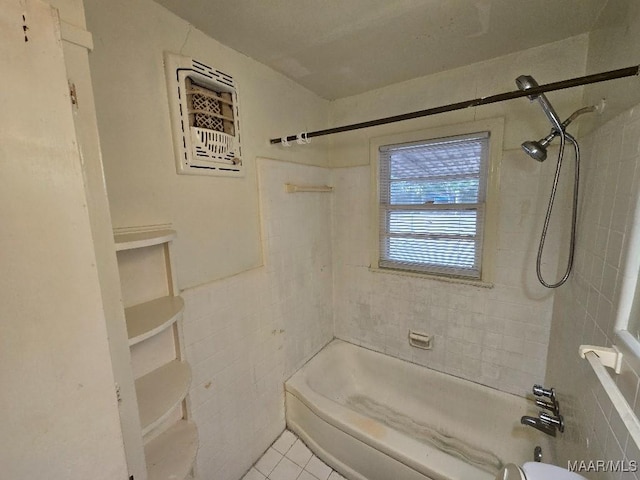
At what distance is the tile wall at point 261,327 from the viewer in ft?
4.50

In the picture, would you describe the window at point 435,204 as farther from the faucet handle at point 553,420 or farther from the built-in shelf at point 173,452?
the built-in shelf at point 173,452

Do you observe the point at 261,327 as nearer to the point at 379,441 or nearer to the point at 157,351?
the point at 157,351

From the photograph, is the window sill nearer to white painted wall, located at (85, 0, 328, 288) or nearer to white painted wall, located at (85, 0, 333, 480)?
white painted wall, located at (85, 0, 333, 480)

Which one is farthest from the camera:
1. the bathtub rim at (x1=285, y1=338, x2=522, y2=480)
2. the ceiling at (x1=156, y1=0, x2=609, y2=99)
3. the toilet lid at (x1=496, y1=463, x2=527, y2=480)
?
the bathtub rim at (x1=285, y1=338, x2=522, y2=480)

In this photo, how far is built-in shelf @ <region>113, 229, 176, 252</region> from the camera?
2.92ft

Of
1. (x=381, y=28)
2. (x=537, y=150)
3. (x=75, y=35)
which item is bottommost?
(x=537, y=150)

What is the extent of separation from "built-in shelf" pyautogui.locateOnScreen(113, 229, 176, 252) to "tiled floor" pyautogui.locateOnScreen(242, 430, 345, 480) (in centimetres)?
154

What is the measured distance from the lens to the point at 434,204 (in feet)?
6.21

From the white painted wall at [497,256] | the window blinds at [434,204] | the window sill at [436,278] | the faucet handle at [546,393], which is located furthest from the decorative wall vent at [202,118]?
the faucet handle at [546,393]

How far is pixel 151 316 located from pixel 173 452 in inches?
22.2

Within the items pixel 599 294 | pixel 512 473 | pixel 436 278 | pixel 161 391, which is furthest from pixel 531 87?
pixel 161 391

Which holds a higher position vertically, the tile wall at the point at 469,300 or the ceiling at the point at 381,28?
the ceiling at the point at 381,28

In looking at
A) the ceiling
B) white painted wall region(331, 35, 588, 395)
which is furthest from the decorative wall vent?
white painted wall region(331, 35, 588, 395)

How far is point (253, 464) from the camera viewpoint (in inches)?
65.7
